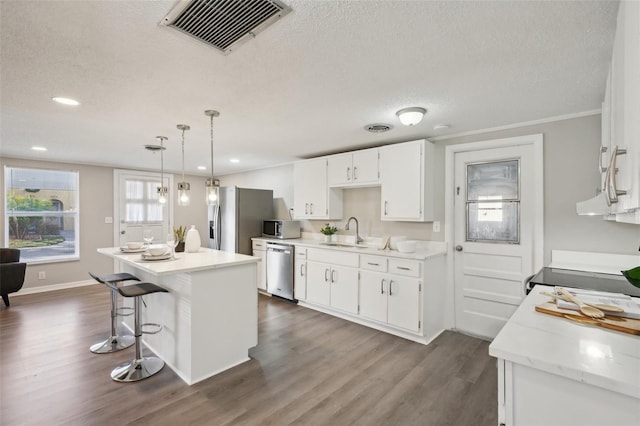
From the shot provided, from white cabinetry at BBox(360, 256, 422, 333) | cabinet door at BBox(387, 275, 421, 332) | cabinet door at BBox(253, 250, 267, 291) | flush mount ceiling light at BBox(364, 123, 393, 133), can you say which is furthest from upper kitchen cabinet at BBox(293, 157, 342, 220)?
cabinet door at BBox(387, 275, 421, 332)

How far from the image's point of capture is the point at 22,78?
2000mm

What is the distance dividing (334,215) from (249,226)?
1653 mm

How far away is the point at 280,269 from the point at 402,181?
2.30 m

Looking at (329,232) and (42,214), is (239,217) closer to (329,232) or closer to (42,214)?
(329,232)

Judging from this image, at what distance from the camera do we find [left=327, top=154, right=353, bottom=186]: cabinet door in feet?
13.4

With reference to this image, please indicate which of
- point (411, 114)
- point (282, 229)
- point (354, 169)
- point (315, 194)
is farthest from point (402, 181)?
point (282, 229)

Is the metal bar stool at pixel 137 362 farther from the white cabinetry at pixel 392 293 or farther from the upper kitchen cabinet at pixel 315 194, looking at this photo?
the upper kitchen cabinet at pixel 315 194

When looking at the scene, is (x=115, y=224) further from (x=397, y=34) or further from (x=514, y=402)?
(x=514, y=402)

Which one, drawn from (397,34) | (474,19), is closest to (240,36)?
(397,34)

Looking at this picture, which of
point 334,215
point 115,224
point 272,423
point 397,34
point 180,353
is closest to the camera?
point 397,34

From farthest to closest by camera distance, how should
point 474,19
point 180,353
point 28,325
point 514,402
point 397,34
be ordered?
point 28,325
point 180,353
point 397,34
point 474,19
point 514,402

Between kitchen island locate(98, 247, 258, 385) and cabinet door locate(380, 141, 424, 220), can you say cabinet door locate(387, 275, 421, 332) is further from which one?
kitchen island locate(98, 247, 258, 385)

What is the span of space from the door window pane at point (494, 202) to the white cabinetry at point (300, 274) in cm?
217

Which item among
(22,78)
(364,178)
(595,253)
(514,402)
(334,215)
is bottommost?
(514,402)
